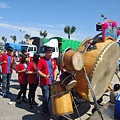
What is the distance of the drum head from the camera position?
3.37 m

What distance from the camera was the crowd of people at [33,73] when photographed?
446 centimetres

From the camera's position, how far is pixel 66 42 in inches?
883

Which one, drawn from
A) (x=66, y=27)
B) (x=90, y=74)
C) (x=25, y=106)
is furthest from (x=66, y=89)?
(x=66, y=27)

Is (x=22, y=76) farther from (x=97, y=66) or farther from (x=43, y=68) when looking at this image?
(x=97, y=66)

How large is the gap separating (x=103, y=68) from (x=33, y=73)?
2.37 m

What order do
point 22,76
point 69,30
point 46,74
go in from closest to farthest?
point 46,74
point 22,76
point 69,30

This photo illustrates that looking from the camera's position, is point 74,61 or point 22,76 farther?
point 22,76

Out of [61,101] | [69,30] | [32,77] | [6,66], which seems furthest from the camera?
[69,30]

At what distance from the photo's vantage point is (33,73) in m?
5.33

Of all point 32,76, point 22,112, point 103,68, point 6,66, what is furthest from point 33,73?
point 103,68

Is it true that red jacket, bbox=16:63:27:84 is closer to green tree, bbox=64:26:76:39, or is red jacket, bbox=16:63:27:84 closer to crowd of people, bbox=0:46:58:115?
crowd of people, bbox=0:46:58:115

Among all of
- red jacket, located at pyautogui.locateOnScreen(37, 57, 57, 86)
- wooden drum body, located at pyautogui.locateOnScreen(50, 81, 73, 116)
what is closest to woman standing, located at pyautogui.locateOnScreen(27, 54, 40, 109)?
red jacket, located at pyautogui.locateOnScreen(37, 57, 57, 86)

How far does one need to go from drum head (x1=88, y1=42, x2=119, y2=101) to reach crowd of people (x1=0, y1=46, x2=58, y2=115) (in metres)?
1.26

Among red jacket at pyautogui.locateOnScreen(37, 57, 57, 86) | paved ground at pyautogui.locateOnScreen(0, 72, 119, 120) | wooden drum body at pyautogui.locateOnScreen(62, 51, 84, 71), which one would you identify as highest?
wooden drum body at pyautogui.locateOnScreen(62, 51, 84, 71)
